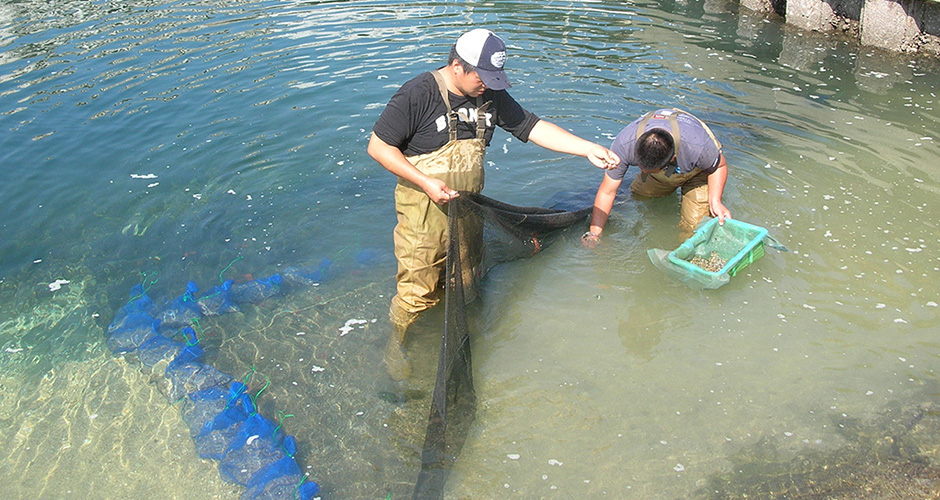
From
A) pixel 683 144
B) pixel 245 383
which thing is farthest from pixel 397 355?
pixel 683 144

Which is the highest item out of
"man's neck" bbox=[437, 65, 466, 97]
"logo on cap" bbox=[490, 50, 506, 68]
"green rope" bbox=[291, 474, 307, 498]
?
"logo on cap" bbox=[490, 50, 506, 68]

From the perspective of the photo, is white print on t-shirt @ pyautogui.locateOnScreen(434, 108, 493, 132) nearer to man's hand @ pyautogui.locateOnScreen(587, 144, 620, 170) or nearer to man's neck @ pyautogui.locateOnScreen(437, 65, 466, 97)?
man's neck @ pyautogui.locateOnScreen(437, 65, 466, 97)

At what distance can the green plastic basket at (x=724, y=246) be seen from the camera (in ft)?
17.6

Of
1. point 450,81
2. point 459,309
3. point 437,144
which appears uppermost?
point 450,81

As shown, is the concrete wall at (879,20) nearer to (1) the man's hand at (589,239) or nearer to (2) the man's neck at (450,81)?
(1) the man's hand at (589,239)

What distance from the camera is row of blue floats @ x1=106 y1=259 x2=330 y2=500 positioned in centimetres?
412

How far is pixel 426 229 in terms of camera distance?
4.49m

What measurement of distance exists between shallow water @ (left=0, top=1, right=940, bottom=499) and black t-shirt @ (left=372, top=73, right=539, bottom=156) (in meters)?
1.53

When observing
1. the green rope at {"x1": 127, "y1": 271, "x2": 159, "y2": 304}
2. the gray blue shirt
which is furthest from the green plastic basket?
the green rope at {"x1": 127, "y1": 271, "x2": 159, "y2": 304}

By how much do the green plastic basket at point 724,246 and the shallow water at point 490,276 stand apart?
234mm

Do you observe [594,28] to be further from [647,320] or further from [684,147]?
[647,320]

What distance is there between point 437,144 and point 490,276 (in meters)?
1.92

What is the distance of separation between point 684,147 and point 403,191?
8.05 ft

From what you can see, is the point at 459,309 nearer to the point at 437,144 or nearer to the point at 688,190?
the point at 437,144
